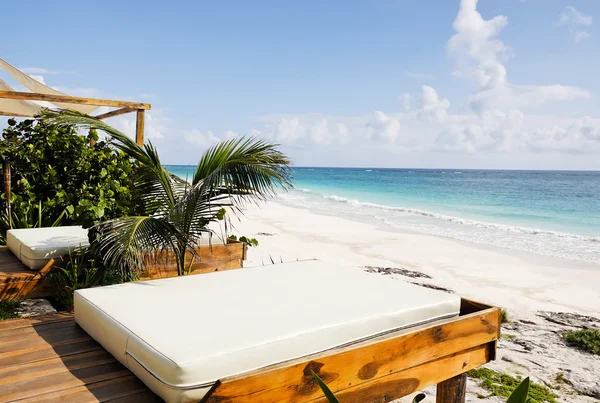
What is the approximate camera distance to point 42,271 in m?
3.58

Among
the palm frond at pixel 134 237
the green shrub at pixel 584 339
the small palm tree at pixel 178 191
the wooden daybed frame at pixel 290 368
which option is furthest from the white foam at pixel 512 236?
the palm frond at pixel 134 237

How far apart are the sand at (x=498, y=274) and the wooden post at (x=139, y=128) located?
7.11 ft

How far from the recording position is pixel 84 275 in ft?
12.1

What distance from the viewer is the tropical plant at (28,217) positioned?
541cm

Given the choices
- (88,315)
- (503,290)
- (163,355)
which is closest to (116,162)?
(88,315)

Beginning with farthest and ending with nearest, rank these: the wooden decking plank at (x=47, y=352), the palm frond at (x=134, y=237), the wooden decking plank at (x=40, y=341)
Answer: the palm frond at (x=134, y=237) < the wooden decking plank at (x=40, y=341) < the wooden decking plank at (x=47, y=352)

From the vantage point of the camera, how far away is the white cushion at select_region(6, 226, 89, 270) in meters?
3.61

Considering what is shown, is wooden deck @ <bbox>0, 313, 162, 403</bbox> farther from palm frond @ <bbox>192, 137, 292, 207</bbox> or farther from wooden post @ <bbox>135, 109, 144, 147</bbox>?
wooden post @ <bbox>135, 109, 144, 147</bbox>

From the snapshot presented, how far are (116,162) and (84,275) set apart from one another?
1.84m

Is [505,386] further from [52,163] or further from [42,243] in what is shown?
[52,163]

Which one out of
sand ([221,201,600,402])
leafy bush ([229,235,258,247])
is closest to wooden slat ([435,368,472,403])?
sand ([221,201,600,402])

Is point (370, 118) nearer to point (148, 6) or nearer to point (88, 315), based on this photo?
point (148, 6)

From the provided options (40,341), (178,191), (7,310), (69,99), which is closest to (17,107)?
(69,99)

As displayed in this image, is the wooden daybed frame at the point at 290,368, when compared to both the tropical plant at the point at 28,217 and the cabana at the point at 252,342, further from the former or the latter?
the tropical plant at the point at 28,217
